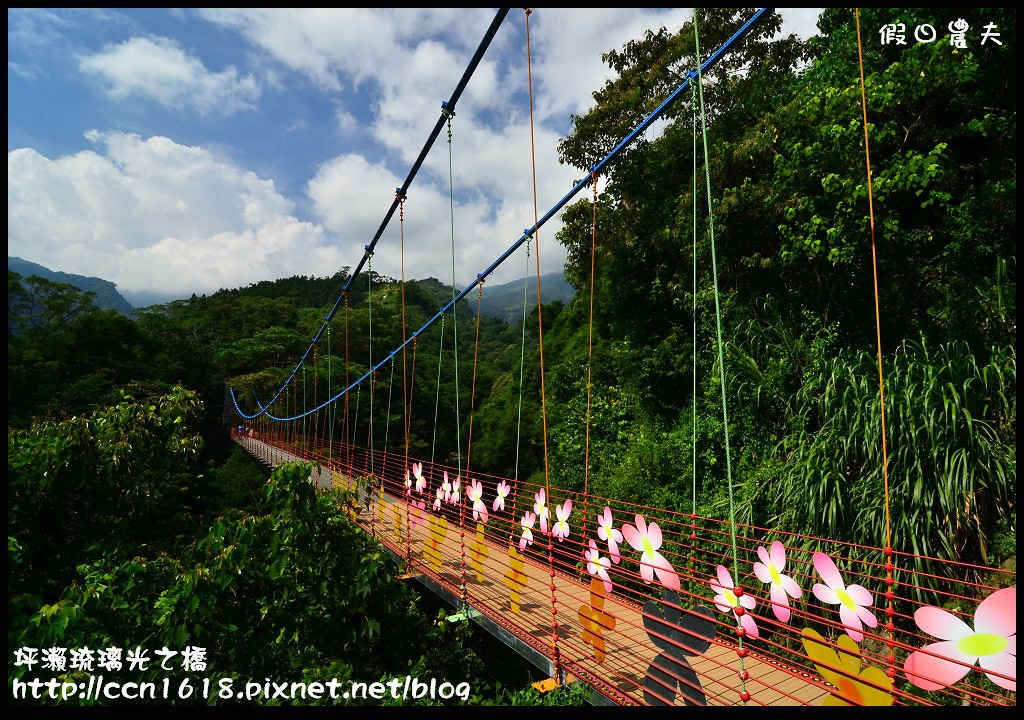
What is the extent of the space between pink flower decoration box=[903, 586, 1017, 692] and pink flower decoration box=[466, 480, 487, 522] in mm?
2546

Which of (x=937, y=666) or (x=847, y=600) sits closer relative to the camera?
(x=937, y=666)

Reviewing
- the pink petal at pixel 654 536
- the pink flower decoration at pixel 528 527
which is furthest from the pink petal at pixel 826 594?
the pink flower decoration at pixel 528 527

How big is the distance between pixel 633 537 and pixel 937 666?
1.00 metres

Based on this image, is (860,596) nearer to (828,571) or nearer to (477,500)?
(828,571)

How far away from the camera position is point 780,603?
67.5 inches

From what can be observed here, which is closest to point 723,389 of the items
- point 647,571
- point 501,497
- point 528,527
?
point 647,571

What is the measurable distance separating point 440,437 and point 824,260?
10946 mm

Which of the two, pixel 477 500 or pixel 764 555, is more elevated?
pixel 764 555

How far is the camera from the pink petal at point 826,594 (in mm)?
1600

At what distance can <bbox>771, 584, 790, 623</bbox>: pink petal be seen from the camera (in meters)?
1.70

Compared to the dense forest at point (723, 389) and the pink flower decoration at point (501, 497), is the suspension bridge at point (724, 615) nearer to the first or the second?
the pink flower decoration at point (501, 497)

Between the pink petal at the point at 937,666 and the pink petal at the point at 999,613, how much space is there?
0.27 feet
